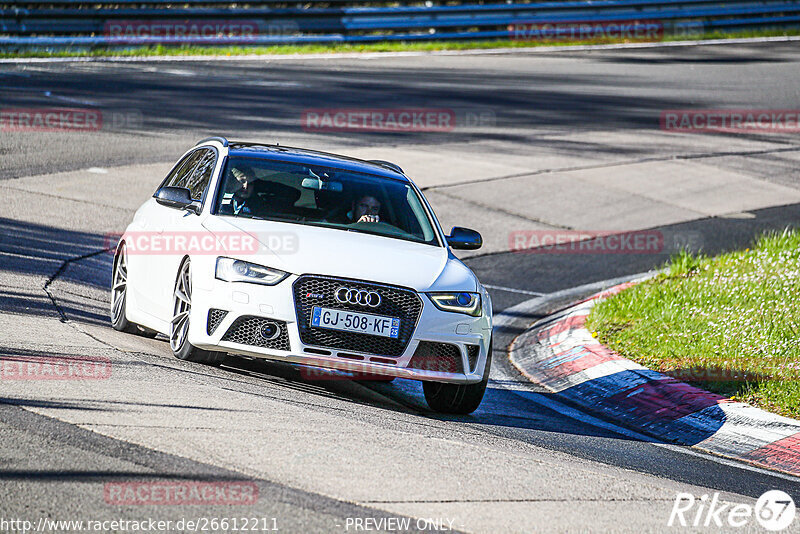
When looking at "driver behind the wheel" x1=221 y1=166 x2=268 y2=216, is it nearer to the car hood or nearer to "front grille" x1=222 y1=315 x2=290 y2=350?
the car hood

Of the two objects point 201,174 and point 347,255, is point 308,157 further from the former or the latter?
point 347,255

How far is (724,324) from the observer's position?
9648 millimetres

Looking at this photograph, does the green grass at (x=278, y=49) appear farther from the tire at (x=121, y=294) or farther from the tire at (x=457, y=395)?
the tire at (x=457, y=395)

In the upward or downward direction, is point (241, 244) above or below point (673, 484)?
above

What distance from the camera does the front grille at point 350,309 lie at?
7.00 metres

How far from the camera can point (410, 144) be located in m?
19.1

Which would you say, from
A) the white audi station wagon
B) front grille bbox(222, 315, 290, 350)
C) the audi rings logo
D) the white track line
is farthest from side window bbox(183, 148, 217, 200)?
the white track line

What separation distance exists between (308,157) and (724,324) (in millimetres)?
3805

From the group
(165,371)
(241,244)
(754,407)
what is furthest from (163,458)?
(754,407)

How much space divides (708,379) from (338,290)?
3.24 meters

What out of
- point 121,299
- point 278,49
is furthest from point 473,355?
point 278,49

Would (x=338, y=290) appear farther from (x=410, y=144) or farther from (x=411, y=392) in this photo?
(x=410, y=144)

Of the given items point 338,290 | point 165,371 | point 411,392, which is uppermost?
point 338,290

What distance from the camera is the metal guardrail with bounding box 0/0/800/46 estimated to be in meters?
25.9
